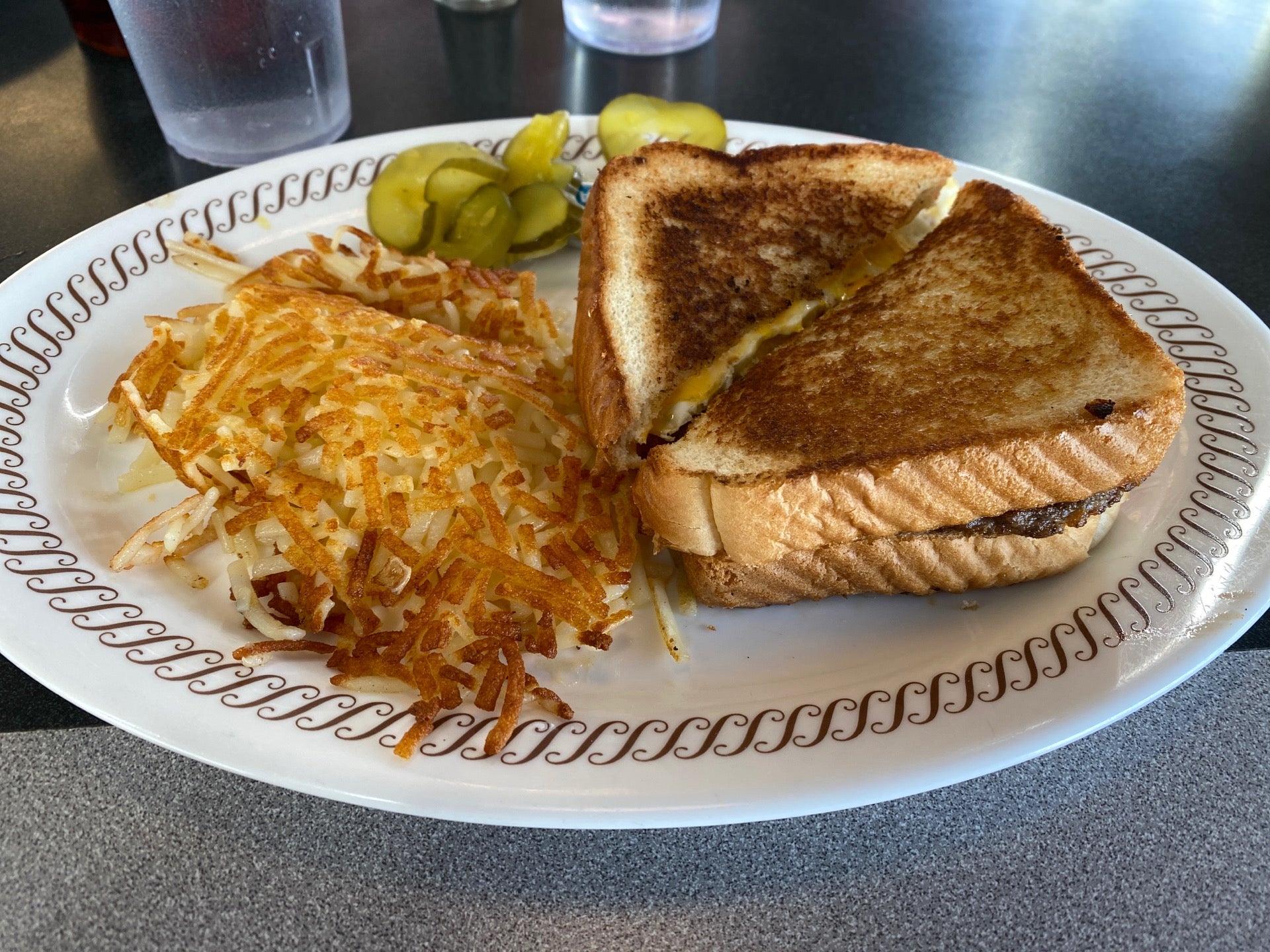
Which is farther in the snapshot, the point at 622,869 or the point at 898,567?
the point at 898,567

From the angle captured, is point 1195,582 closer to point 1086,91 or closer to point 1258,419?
point 1258,419

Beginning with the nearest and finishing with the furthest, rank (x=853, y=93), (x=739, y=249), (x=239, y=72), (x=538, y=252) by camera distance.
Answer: (x=739, y=249)
(x=538, y=252)
(x=239, y=72)
(x=853, y=93)

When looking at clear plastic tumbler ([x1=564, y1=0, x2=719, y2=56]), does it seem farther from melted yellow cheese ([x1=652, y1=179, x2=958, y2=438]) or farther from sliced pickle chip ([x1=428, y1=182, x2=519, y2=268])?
melted yellow cheese ([x1=652, y1=179, x2=958, y2=438])

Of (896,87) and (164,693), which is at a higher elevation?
(164,693)

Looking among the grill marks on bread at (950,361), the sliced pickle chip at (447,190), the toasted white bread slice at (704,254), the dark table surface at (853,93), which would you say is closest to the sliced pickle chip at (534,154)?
the sliced pickle chip at (447,190)

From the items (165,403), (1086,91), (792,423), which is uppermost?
(792,423)

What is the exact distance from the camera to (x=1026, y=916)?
1354mm

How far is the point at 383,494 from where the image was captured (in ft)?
5.59

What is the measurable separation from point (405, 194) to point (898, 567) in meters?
1.62

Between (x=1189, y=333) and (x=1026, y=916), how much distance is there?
1399 millimetres

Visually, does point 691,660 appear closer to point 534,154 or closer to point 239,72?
point 534,154

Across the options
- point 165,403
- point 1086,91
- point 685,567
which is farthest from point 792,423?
point 1086,91

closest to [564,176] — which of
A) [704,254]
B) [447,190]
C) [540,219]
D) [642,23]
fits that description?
[540,219]

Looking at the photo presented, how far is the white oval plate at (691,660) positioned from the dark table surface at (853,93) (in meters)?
→ 0.82
